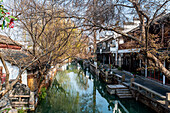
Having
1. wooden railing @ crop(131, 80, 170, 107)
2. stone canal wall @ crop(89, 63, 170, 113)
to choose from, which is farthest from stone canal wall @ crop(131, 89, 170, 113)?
wooden railing @ crop(131, 80, 170, 107)

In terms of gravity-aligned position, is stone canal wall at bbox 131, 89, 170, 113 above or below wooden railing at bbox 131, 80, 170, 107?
below

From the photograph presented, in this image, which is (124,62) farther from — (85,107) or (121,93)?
(85,107)

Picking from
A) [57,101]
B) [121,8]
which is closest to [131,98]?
[57,101]

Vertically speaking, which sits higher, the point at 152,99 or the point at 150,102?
the point at 152,99

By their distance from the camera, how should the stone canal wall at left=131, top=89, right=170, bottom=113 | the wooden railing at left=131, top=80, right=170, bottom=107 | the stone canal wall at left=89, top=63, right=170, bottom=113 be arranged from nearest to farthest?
the wooden railing at left=131, top=80, right=170, bottom=107
the stone canal wall at left=89, top=63, right=170, bottom=113
the stone canal wall at left=131, top=89, right=170, bottom=113

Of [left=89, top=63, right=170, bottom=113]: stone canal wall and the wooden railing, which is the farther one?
[left=89, top=63, right=170, bottom=113]: stone canal wall

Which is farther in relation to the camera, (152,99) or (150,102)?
(150,102)

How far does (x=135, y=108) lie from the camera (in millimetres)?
9758

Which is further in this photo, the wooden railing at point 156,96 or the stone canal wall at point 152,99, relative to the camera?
the stone canal wall at point 152,99

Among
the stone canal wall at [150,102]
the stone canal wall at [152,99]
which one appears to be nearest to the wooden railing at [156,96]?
the stone canal wall at [152,99]

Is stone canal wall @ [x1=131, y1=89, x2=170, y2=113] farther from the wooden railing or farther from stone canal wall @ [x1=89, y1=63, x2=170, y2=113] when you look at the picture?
the wooden railing

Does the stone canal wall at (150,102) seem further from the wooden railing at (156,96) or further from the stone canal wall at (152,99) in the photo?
the wooden railing at (156,96)

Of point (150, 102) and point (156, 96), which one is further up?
point (156, 96)

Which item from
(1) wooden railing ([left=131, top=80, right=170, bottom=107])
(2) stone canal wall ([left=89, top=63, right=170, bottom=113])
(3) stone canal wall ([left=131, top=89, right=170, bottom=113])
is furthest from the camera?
(3) stone canal wall ([left=131, top=89, right=170, bottom=113])
